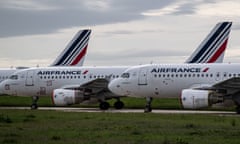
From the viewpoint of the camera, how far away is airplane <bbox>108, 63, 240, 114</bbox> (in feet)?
121

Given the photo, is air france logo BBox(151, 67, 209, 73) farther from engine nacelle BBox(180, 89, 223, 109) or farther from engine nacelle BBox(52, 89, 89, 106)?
engine nacelle BBox(52, 89, 89, 106)

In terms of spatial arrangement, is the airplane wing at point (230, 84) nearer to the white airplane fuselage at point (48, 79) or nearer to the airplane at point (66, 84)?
the airplane at point (66, 84)

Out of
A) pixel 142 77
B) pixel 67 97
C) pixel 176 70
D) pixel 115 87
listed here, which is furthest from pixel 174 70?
pixel 67 97

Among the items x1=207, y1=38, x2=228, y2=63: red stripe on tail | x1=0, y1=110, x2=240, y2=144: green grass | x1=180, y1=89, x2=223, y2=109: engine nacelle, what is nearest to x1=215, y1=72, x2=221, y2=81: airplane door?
x1=180, y1=89, x2=223, y2=109: engine nacelle

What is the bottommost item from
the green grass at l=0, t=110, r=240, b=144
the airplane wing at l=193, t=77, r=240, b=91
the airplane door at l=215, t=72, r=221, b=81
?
the green grass at l=0, t=110, r=240, b=144

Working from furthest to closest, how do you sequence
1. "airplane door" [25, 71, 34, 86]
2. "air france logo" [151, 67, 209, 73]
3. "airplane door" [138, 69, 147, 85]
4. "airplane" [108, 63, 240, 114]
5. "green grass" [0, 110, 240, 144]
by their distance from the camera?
"airplane door" [25, 71, 34, 86]
"airplane door" [138, 69, 147, 85]
"air france logo" [151, 67, 209, 73]
"airplane" [108, 63, 240, 114]
"green grass" [0, 110, 240, 144]

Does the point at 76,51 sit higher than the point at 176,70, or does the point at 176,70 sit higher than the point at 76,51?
the point at 76,51

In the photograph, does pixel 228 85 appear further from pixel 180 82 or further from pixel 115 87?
pixel 115 87

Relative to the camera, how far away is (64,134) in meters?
20.2

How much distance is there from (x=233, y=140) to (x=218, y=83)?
1872 cm

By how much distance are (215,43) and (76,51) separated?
56.0 ft

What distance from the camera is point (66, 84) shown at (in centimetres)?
4934

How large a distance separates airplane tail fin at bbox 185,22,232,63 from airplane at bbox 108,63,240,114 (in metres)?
13.3

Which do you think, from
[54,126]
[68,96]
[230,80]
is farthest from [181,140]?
[68,96]
